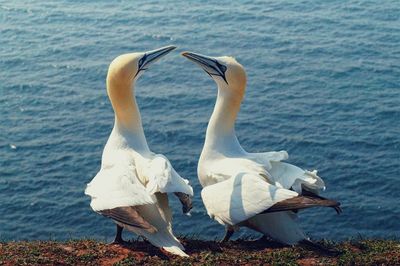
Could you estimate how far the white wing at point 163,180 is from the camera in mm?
13008

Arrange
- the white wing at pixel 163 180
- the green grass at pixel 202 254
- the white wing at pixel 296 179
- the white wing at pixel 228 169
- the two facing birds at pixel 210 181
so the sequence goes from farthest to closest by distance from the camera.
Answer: the white wing at pixel 228 169, the white wing at pixel 296 179, the two facing birds at pixel 210 181, the white wing at pixel 163 180, the green grass at pixel 202 254

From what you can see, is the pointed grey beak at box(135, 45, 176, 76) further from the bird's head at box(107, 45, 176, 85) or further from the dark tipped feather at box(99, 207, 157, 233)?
the dark tipped feather at box(99, 207, 157, 233)

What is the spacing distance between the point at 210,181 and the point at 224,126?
42.3 inches

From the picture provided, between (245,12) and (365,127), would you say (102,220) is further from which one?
(245,12)

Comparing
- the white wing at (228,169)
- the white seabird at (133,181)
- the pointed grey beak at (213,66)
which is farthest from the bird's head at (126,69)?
the white wing at (228,169)

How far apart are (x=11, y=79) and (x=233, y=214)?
29687mm

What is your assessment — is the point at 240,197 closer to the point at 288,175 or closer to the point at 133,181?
the point at 288,175

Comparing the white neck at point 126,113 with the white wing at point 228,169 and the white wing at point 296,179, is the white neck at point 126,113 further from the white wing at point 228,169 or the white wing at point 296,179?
the white wing at point 296,179

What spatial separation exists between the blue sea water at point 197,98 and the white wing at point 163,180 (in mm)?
11702

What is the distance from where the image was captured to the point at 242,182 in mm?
13805

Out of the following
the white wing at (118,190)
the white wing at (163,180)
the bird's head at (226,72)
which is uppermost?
the bird's head at (226,72)

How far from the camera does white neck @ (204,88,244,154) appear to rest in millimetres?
15219

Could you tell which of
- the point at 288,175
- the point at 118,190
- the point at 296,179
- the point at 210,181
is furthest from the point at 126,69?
the point at 296,179

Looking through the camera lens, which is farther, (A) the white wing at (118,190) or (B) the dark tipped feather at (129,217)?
(A) the white wing at (118,190)
